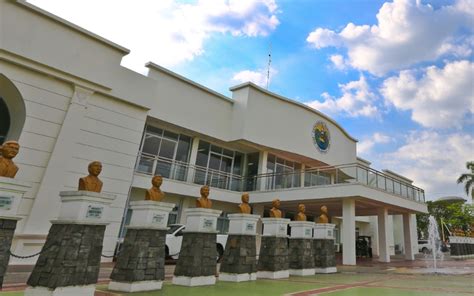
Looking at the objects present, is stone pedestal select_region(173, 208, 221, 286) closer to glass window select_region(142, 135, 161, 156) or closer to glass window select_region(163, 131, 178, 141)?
glass window select_region(142, 135, 161, 156)

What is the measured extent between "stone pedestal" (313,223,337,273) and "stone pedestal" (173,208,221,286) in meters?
5.20

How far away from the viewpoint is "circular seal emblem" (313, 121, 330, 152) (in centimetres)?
2123

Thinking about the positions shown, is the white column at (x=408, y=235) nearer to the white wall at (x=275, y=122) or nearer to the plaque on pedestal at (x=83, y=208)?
the white wall at (x=275, y=122)

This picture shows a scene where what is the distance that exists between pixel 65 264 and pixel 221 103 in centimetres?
1396

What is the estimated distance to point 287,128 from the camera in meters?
19.5

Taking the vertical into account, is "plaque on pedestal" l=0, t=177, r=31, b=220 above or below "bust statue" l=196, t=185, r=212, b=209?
below

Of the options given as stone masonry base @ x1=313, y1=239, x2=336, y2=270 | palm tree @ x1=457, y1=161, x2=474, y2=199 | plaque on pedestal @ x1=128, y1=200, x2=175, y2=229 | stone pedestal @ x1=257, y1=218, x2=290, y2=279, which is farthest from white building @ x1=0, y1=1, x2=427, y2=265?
palm tree @ x1=457, y1=161, x2=474, y2=199

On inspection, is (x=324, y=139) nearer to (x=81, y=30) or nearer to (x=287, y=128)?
(x=287, y=128)

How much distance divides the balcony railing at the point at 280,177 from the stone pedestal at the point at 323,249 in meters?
3.68

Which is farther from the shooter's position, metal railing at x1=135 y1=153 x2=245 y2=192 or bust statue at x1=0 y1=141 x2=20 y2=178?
metal railing at x1=135 y1=153 x2=245 y2=192

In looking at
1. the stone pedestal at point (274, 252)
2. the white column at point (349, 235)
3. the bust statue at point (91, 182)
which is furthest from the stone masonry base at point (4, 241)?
the white column at point (349, 235)

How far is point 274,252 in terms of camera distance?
8.95 metres

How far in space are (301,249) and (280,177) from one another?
749cm

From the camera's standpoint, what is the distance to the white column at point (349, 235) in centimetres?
1413
